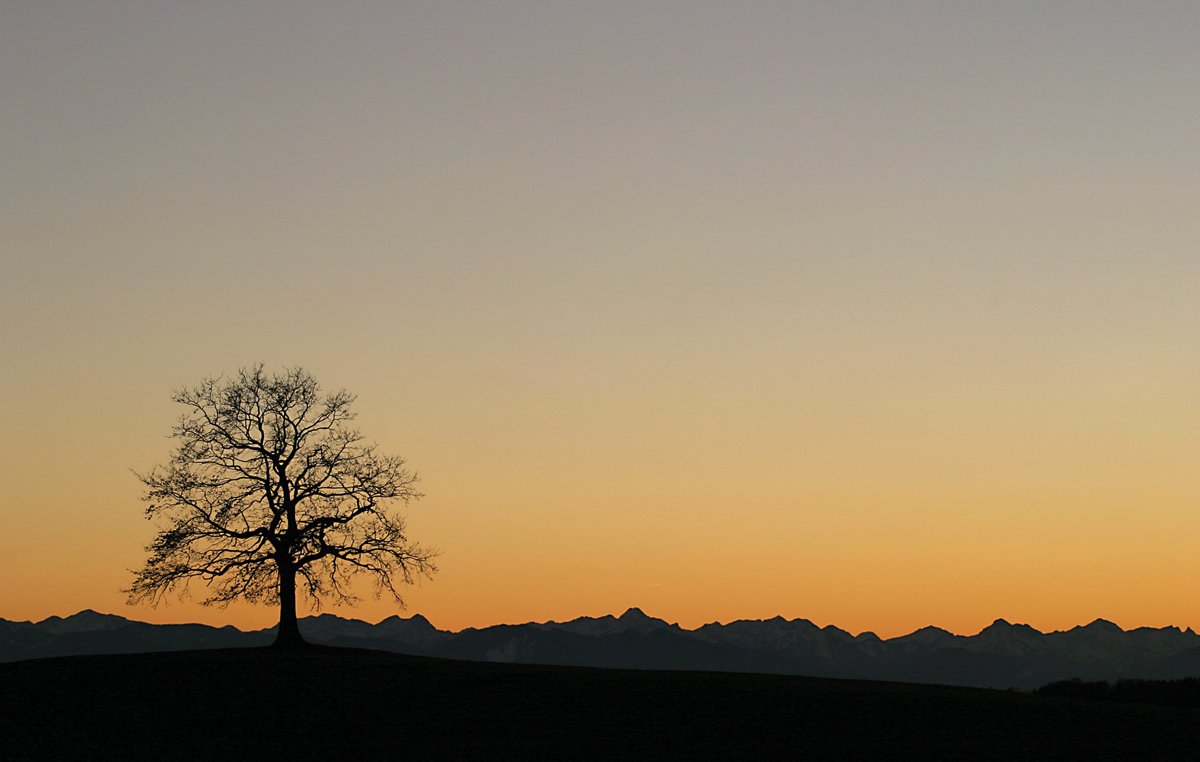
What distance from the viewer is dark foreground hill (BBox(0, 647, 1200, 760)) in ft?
147

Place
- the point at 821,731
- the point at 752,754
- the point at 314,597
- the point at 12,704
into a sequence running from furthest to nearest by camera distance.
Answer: the point at 314,597
the point at 12,704
the point at 821,731
the point at 752,754

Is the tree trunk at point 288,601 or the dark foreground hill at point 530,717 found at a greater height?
the tree trunk at point 288,601

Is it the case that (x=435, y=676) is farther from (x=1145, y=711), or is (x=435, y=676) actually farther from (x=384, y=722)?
(x=1145, y=711)

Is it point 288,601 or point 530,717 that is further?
point 288,601

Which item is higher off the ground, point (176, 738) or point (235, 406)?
point (235, 406)

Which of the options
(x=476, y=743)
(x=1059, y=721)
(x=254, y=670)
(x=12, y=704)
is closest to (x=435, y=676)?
(x=254, y=670)

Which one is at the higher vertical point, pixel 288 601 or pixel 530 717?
pixel 288 601

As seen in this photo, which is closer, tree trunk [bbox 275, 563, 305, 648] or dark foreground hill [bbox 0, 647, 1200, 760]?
dark foreground hill [bbox 0, 647, 1200, 760]

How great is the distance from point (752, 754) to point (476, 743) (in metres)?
9.55

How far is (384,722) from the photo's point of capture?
4981 cm

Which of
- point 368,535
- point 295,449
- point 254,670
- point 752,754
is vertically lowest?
point 752,754

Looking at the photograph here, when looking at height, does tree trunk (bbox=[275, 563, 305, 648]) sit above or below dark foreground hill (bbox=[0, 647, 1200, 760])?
above

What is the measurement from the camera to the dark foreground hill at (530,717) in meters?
44.7

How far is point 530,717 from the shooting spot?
1962 inches
